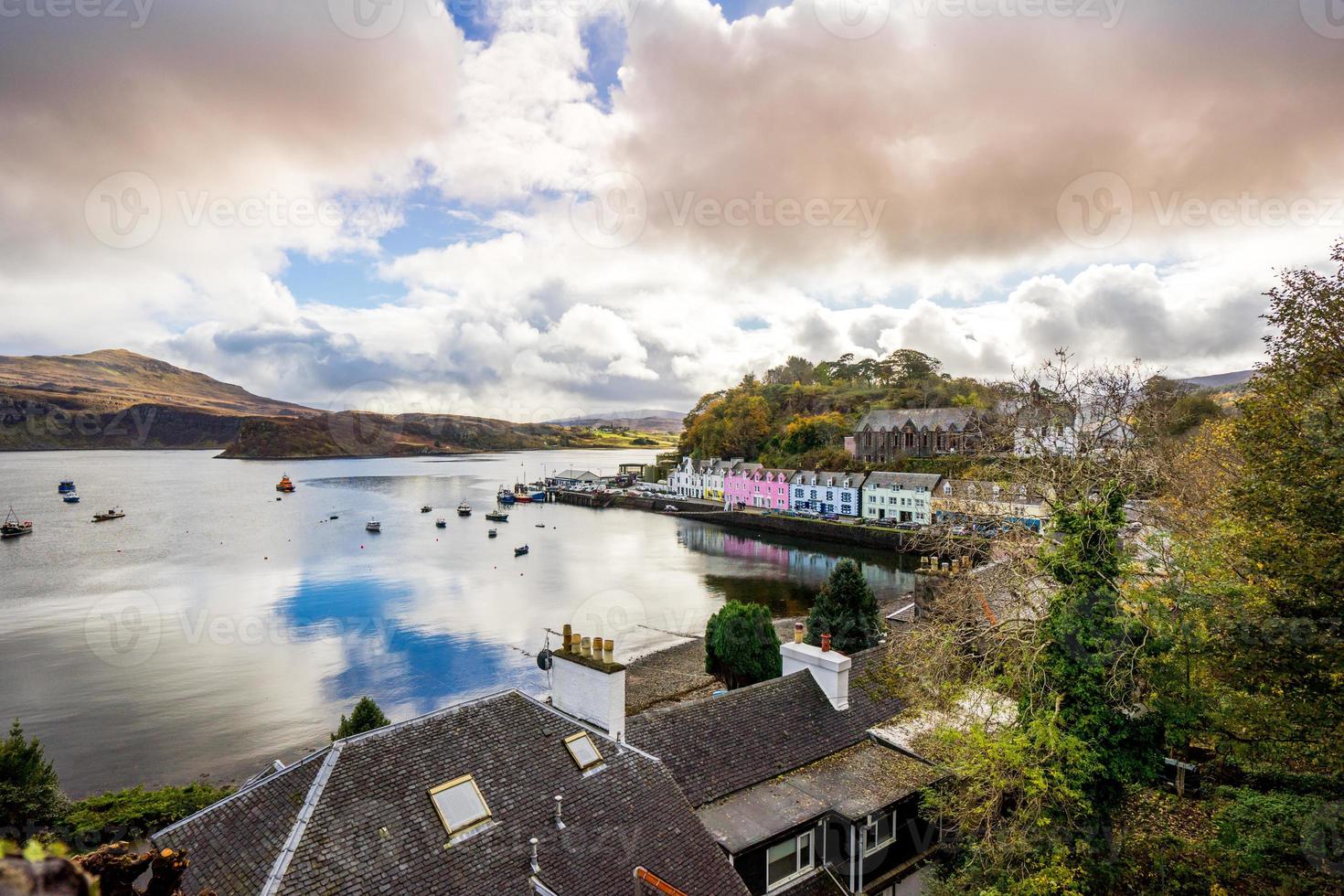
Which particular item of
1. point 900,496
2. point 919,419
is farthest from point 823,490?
point 919,419

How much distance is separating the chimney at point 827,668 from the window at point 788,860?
2.76 meters

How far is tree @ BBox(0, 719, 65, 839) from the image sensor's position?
35.7ft

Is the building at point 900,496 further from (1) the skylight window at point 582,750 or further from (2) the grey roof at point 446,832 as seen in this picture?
(2) the grey roof at point 446,832

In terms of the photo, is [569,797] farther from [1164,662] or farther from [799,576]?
[799,576]

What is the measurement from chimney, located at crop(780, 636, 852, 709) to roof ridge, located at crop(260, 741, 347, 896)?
758cm

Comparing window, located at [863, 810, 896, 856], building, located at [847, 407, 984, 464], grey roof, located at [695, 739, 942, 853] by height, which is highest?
building, located at [847, 407, 984, 464]

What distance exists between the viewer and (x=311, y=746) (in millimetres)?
18766

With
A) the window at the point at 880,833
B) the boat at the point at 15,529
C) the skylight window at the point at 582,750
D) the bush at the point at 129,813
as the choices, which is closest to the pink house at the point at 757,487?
the window at the point at 880,833

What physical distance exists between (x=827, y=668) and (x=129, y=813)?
1246cm

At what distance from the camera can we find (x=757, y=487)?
71750 millimetres

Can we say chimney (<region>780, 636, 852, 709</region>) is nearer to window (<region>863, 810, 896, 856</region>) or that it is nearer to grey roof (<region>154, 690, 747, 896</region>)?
window (<region>863, 810, 896, 856</region>)

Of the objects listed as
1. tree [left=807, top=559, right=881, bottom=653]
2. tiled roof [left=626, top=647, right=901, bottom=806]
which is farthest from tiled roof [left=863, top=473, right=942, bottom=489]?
tiled roof [left=626, top=647, right=901, bottom=806]

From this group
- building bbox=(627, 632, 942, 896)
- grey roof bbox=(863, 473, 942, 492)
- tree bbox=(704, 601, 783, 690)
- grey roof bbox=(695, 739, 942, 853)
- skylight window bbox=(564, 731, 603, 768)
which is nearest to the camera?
skylight window bbox=(564, 731, 603, 768)

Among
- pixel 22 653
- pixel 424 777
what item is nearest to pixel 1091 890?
pixel 424 777
